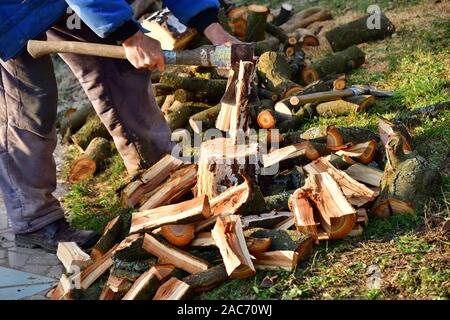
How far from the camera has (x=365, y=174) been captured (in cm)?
449

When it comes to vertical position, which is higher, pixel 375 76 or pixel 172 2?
pixel 172 2

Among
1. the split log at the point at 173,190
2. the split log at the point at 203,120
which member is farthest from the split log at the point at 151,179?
the split log at the point at 203,120

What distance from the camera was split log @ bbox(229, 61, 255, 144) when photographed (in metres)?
4.27

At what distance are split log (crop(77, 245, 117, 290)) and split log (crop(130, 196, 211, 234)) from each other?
23cm

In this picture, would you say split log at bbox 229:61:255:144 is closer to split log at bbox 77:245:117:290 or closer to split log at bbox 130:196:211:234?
split log at bbox 130:196:211:234

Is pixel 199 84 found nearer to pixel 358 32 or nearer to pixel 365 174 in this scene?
pixel 358 32

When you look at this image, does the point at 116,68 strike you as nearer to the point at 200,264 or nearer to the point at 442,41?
the point at 200,264

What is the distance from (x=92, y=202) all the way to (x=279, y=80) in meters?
2.08

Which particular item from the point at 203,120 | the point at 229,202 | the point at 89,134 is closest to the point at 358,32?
the point at 203,120

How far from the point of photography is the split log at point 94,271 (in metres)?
4.11

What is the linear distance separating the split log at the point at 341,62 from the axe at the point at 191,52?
2692 millimetres

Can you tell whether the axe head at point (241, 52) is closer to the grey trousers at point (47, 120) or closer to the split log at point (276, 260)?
the grey trousers at point (47, 120)
